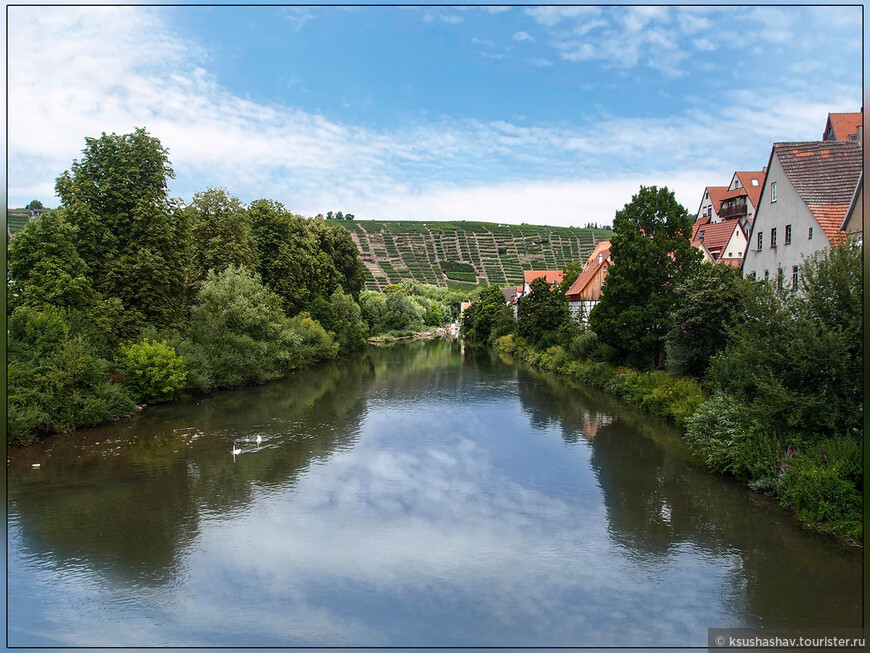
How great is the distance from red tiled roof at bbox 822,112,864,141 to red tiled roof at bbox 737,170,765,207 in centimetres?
893

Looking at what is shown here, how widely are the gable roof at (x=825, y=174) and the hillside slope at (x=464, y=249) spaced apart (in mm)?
114685

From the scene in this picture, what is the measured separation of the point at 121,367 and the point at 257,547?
1641cm

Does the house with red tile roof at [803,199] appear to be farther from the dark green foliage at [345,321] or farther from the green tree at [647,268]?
the dark green foliage at [345,321]

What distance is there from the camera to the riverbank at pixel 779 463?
11625 millimetres

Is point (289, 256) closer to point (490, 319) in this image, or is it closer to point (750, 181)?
point (490, 319)

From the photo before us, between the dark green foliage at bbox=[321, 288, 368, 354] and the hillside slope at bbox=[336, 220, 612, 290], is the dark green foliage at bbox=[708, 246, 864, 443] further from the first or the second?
the hillside slope at bbox=[336, 220, 612, 290]

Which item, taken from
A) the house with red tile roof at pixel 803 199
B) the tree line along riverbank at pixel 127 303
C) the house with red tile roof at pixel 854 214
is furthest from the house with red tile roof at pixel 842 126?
the tree line along riverbank at pixel 127 303

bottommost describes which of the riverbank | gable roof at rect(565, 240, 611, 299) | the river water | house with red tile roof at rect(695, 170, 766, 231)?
the river water

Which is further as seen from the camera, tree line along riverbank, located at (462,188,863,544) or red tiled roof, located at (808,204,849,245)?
red tiled roof, located at (808,204,849,245)

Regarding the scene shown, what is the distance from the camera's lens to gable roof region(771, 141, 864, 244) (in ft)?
63.5

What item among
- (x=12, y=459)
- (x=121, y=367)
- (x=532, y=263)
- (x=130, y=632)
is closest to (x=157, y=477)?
(x=12, y=459)

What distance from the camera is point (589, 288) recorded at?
4119cm

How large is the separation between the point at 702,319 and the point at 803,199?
17.2 feet

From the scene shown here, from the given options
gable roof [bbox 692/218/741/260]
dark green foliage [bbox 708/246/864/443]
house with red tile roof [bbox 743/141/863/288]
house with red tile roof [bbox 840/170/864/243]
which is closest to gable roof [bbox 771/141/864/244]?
house with red tile roof [bbox 743/141/863/288]
